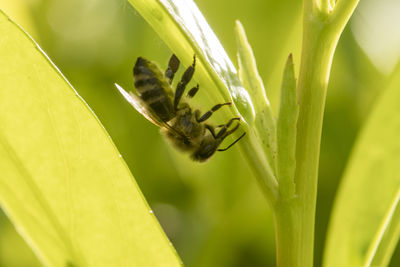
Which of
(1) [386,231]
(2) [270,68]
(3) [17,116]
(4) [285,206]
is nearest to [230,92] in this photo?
(4) [285,206]

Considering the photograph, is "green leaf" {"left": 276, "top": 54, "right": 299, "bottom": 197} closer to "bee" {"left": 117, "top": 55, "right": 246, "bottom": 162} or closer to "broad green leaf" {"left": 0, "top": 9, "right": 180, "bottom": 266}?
"broad green leaf" {"left": 0, "top": 9, "right": 180, "bottom": 266}

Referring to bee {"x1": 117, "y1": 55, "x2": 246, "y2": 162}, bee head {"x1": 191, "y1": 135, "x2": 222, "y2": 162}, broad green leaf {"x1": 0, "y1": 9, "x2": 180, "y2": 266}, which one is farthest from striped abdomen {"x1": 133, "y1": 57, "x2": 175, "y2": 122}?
broad green leaf {"x1": 0, "y1": 9, "x2": 180, "y2": 266}

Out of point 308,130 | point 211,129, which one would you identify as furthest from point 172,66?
point 308,130

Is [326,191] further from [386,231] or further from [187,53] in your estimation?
[187,53]

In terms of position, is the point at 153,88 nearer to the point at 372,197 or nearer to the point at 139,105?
the point at 139,105

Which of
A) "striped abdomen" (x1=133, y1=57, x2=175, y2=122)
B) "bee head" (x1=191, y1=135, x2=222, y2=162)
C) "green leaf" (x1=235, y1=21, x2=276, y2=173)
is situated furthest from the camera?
"bee head" (x1=191, y1=135, x2=222, y2=162)

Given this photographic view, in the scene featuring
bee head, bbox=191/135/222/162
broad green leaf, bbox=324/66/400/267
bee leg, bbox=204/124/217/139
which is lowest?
broad green leaf, bbox=324/66/400/267

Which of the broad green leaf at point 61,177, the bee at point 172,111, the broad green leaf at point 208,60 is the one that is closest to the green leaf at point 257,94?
the broad green leaf at point 208,60
